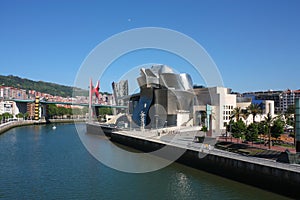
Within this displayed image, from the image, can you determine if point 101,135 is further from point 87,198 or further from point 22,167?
point 87,198

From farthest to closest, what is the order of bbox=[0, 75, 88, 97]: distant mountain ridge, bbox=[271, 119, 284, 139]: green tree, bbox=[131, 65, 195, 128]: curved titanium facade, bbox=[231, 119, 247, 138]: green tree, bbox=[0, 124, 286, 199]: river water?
bbox=[0, 75, 88, 97]: distant mountain ridge → bbox=[131, 65, 195, 128]: curved titanium facade → bbox=[231, 119, 247, 138]: green tree → bbox=[271, 119, 284, 139]: green tree → bbox=[0, 124, 286, 199]: river water

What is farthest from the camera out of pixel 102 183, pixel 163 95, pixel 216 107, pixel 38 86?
pixel 38 86

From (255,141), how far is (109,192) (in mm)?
15474

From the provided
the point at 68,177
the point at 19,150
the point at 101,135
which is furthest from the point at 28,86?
the point at 68,177

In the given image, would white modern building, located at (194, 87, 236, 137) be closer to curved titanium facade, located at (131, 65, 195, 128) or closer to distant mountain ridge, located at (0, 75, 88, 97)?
curved titanium facade, located at (131, 65, 195, 128)

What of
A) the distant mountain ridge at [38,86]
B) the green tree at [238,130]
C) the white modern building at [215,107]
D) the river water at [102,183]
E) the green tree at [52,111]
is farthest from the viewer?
the distant mountain ridge at [38,86]

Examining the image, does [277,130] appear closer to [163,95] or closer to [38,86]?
[163,95]

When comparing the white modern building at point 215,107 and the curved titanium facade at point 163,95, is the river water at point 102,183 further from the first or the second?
the curved titanium facade at point 163,95

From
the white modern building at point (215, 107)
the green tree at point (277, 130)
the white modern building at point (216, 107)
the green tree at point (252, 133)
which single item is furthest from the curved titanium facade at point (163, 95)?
the green tree at point (277, 130)

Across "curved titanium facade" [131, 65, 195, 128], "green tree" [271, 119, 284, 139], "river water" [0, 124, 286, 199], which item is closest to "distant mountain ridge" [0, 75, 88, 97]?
"curved titanium facade" [131, 65, 195, 128]

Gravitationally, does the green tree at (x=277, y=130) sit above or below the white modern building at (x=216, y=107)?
→ below

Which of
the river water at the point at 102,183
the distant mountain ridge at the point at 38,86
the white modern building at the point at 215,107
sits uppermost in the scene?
the distant mountain ridge at the point at 38,86

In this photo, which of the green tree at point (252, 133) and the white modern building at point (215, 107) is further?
the white modern building at point (215, 107)

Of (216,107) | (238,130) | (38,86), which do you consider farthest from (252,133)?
(38,86)
